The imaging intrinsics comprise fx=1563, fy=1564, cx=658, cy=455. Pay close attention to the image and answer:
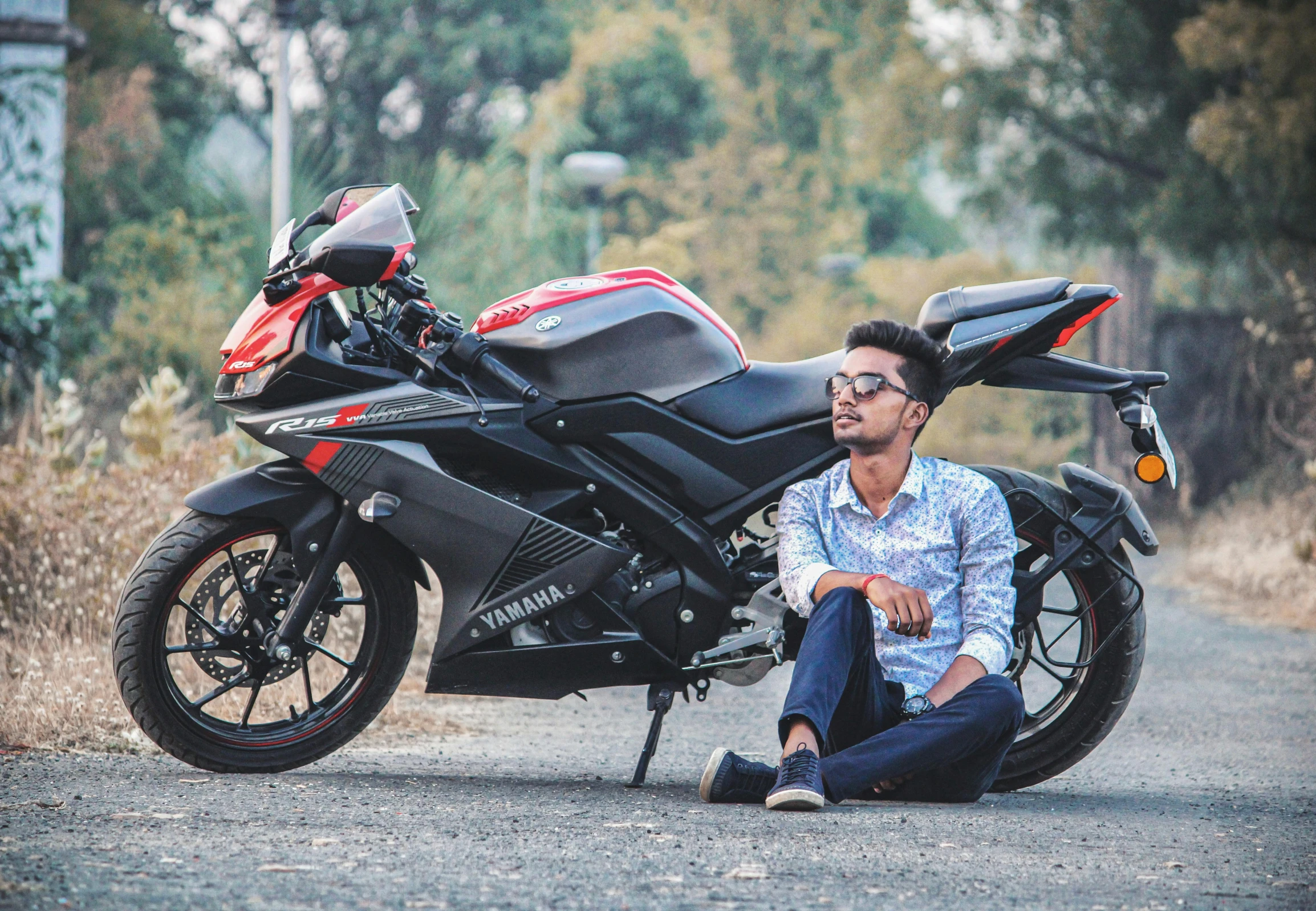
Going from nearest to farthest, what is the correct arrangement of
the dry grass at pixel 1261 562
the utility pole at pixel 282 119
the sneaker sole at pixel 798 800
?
1. the sneaker sole at pixel 798 800
2. the dry grass at pixel 1261 562
3. the utility pole at pixel 282 119

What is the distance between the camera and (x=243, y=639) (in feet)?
15.1

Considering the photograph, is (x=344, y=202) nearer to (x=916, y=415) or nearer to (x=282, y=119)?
(x=916, y=415)

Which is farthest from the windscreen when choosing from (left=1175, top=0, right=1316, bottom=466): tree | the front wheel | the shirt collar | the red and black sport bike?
(left=1175, top=0, right=1316, bottom=466): tree

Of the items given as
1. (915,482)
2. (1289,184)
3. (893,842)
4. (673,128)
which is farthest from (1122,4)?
(673,128)

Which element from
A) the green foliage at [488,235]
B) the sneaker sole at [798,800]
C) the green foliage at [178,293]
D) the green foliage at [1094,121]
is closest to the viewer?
the sneaker sole at [798,800]

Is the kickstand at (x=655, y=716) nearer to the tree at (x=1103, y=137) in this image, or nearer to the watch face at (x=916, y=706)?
the watch face at (x=916, y=706)

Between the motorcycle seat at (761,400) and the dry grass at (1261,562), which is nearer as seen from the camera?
the motorcycle seat at (761,400)

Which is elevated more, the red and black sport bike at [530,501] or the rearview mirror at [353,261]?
the rearview mirror at [353,261]

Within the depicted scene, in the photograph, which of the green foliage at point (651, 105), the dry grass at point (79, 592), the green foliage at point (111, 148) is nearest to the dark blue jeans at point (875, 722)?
the dry grass at point (79, 592)

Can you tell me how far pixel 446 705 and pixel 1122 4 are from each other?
1234 cm

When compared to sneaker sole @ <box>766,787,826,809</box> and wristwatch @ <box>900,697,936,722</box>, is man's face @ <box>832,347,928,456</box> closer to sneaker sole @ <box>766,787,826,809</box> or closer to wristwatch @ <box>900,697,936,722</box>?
wristwatch @ <box>900,697,936,722</box>

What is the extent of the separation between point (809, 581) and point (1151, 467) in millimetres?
1168

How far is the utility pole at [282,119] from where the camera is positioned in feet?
34.9

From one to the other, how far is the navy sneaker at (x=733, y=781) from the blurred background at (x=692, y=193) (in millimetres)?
2379
